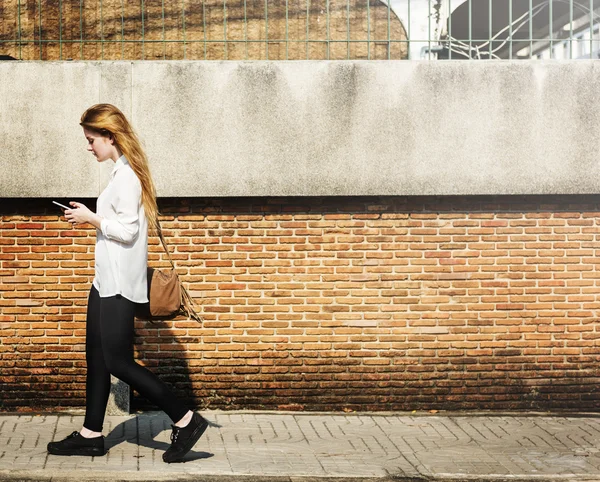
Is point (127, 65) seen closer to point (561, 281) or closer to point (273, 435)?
point (273, 435)

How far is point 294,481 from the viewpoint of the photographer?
18.7 feet

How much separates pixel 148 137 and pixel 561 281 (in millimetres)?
3616

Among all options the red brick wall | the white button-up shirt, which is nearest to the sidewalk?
the red brick wall

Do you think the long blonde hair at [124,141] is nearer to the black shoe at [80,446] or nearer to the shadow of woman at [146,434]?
the black shoe at [80,446]

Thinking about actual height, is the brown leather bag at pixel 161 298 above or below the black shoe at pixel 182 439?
above

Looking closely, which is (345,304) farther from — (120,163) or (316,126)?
(120,163)

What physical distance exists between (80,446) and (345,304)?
2.61m

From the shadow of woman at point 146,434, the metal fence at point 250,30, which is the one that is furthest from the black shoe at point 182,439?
the metal fence at point 250,30

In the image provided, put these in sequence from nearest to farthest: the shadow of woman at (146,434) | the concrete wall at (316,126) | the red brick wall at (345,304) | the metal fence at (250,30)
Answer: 1. the shadow of woman at (146,434)
2. the concrete wall at (316,126)
3. the red brick wall at (345,304)
4. the metal fence at (250,30)

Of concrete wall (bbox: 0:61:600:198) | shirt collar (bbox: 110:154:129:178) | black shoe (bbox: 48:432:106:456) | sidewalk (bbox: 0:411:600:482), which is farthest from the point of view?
concrete wall (bbox: 0:61:600:198)

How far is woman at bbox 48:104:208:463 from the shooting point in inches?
226

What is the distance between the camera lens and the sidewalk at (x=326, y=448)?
579cm

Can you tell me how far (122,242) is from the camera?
574 centimetres

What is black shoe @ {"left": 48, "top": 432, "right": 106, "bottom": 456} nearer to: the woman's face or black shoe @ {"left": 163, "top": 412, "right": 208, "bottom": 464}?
black shoe @ {"left": 163, "top": 412, "right": 208, "bottom": 464}
